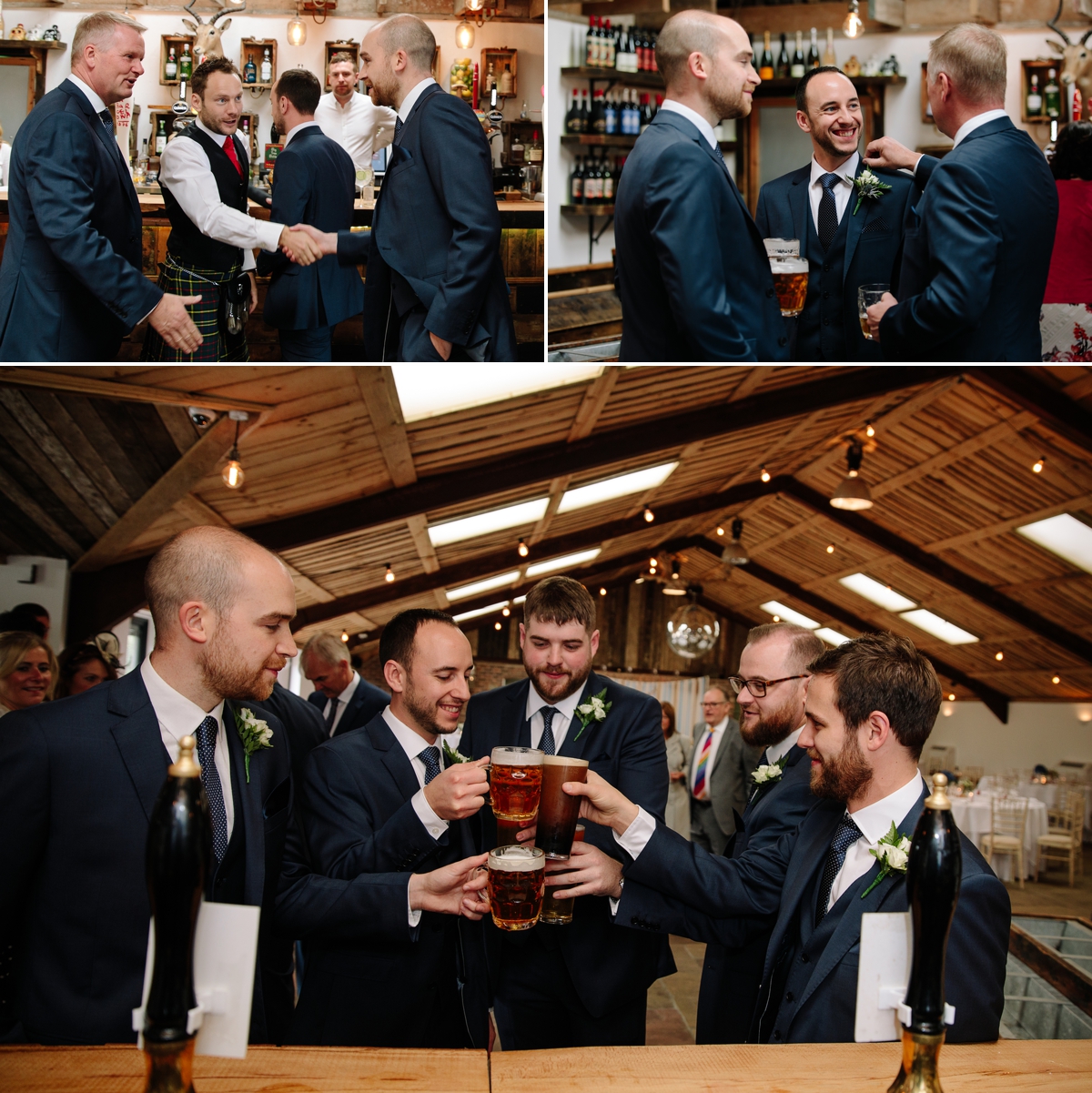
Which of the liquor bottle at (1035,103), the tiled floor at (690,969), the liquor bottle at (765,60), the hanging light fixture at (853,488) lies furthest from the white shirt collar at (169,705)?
the hanging light fixture at (853,488)

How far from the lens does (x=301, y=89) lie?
2.86 metres

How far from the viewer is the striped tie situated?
6.80m

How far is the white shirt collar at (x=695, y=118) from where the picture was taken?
254cm

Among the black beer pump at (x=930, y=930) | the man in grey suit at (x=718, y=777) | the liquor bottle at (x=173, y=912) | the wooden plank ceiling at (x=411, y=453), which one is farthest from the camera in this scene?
the man in grey suit at (x=718, y=777)

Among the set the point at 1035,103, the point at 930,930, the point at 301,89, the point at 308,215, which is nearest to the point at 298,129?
the point at 301,89

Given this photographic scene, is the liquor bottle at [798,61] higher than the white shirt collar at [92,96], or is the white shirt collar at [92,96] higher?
the liquor bottle at [798,61]

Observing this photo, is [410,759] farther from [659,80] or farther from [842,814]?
[659,80]

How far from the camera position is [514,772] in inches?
69.1

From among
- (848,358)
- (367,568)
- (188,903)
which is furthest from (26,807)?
(848,358)

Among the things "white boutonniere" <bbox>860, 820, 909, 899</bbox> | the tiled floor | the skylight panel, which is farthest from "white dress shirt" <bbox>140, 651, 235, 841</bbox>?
the tiled floor

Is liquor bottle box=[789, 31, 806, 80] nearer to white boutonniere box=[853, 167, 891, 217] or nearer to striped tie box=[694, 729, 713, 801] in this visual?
white boutonniere box=[853, 167, 891, 217]

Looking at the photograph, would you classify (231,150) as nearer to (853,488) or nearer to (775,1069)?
(775,1069)

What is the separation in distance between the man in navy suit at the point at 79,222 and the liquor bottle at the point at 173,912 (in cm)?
212

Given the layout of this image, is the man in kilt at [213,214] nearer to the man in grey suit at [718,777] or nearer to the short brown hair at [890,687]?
the short brown hair at [890,687]
